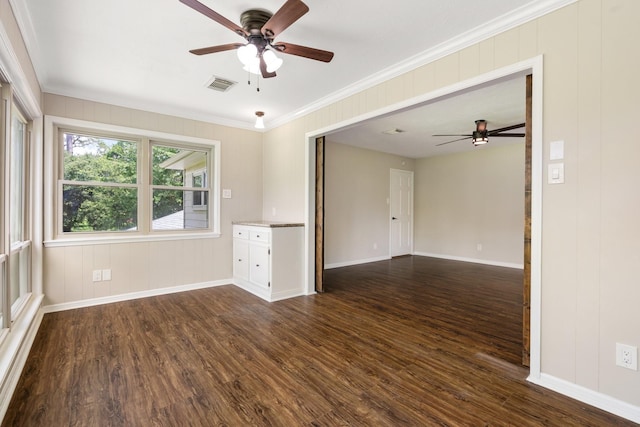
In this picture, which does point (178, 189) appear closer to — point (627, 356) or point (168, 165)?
point (168, 165)

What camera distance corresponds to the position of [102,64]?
2.85 metres

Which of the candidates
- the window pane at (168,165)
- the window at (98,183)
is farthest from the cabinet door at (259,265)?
the window at (98,183)

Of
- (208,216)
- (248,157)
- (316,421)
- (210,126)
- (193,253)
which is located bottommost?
(316,421)

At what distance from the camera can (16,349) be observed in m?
2.08

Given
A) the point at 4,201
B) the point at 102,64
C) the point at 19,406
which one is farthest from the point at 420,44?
the point at 19,406

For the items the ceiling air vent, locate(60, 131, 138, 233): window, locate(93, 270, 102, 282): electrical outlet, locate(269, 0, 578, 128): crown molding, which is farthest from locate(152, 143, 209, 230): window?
locate(269, 0, 578, 128): crown molding

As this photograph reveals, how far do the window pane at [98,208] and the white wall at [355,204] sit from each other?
3.19 metres

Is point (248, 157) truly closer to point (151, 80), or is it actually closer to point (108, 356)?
point (151, 80)

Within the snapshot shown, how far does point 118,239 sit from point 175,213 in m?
0.77

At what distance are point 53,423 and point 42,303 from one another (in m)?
2.28

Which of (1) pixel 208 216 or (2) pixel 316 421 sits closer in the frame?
(2) pixel 316 421

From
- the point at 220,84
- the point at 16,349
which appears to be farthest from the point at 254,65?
the point at 16,349

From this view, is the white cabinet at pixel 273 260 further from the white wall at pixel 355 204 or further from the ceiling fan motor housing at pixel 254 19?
the ceiling fan motor housing at pixel 254 19

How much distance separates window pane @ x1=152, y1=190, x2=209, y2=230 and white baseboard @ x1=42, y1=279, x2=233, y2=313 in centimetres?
83
